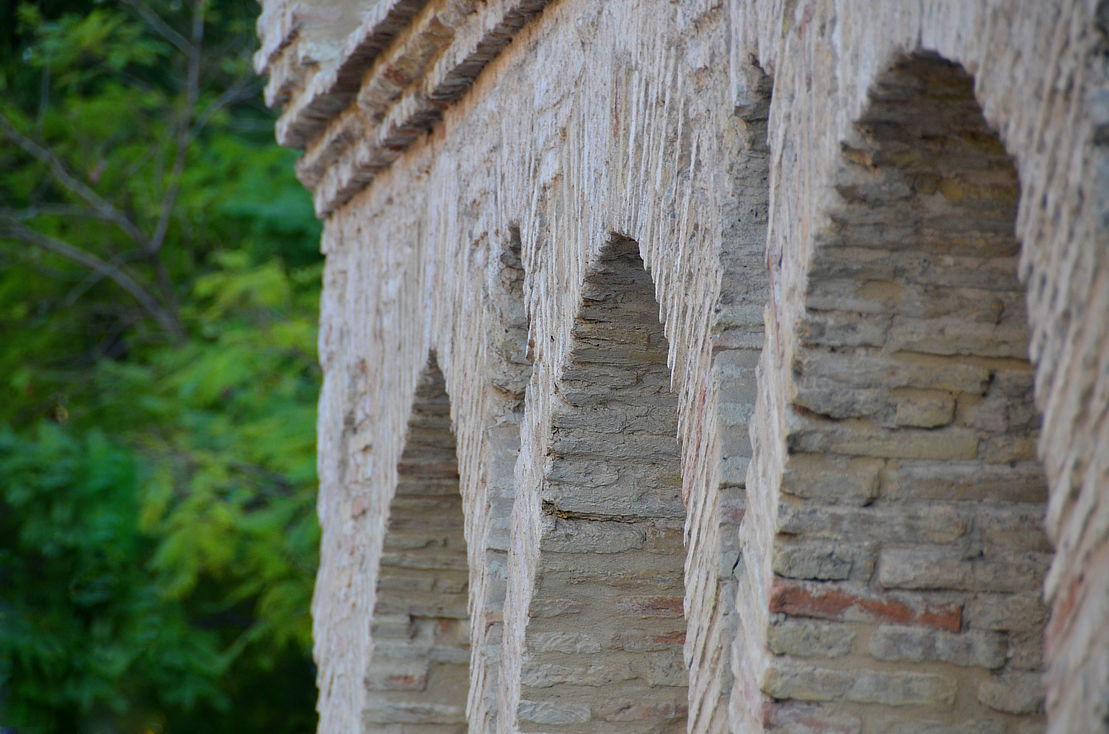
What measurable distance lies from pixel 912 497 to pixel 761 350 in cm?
44

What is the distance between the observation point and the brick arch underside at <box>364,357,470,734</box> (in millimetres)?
5023

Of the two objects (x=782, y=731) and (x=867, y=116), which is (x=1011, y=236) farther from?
(x=782, y=731)

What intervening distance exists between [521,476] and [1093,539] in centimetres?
237

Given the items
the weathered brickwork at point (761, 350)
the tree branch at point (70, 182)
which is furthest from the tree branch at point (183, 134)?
the weathered brickwork at point (761, 350)

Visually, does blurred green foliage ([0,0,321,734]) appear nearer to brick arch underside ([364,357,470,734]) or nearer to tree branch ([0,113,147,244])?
tree branch ([0,113,147,244])

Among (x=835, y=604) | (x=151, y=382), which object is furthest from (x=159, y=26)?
(x=835, y=604)

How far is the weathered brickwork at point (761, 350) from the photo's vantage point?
159 centimetres

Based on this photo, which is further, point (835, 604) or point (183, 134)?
point (183, 134)

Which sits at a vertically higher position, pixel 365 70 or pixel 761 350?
pixel 365 70

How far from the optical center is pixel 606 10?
10.2 ft

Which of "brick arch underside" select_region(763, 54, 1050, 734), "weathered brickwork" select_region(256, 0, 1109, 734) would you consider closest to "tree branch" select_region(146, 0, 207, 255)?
"weathered brickwork" select_region(256, 0, 1109, 734)

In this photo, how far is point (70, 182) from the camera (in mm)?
11094

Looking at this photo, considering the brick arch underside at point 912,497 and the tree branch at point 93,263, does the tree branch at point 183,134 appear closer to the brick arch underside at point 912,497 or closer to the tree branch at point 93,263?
the tree branch at point 93,263

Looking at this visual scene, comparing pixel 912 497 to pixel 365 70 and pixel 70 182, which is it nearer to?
pixel 365 70
